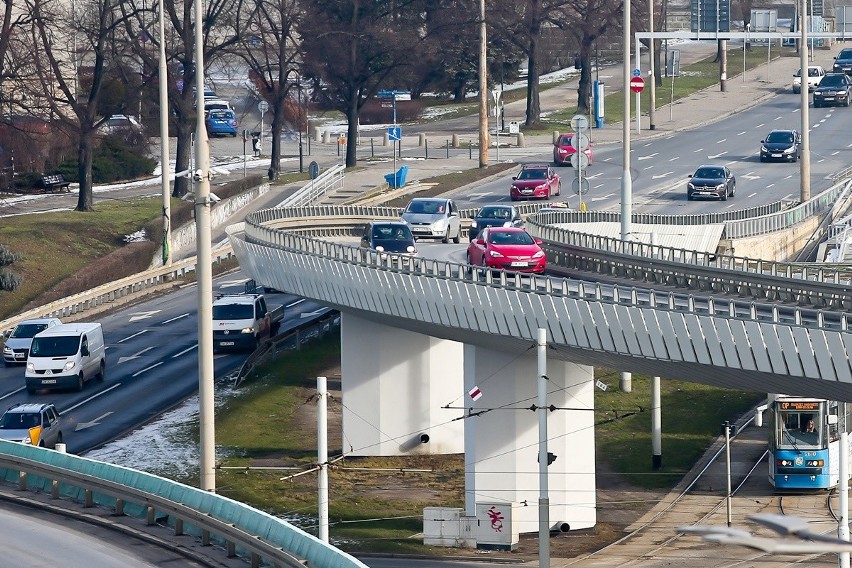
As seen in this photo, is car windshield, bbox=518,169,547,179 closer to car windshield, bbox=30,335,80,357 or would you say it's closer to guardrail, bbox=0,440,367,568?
car windshield, bbox=30,335,80,357

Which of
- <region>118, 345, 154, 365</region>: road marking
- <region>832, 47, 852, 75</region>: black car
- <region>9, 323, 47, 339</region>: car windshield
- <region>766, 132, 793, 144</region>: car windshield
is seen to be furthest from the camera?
<region>832, 47, 852, 75</region>: black car

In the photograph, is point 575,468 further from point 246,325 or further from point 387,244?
point 246,325

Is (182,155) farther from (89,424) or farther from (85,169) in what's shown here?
(89,424)

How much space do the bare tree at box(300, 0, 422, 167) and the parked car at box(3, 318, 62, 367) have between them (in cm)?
3707

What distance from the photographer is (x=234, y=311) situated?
59.2 m

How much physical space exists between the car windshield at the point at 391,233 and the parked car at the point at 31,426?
10.7m

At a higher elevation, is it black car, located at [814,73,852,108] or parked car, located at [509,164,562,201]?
black car, located at [814,73,852,108]

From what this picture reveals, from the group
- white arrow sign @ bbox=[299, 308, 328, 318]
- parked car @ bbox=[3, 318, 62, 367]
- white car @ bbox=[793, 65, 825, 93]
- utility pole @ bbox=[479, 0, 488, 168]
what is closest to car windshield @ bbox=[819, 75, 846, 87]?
white car @ bbox=[793, 65, 825, 93]

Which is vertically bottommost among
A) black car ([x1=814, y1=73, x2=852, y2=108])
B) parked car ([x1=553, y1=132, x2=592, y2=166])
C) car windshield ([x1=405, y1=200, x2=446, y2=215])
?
car windshield ([x1=405, y1=200, x2=446, y2=215])

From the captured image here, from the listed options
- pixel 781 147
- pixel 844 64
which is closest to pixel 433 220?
pixel 781 147

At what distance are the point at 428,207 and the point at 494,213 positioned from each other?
2.27 m

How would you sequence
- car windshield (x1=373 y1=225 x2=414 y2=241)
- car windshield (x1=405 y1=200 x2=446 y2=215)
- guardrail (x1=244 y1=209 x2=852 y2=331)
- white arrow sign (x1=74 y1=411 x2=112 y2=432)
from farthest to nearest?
car windshield (x1=405 y1=200 x2=446 y2=215) < car windshield (x1=373 y1=225 x2=414 y2=241) < white arrow sign (x1=74 y1=411 x2=112 y2=432) < guardrail (x1=244 y1=209 x2=852 y2=331)

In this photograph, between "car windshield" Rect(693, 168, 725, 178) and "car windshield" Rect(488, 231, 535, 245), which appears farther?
"car windshield" Rect(693, 168, 725, 178)

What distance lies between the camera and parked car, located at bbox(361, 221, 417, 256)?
49812 millimetres
